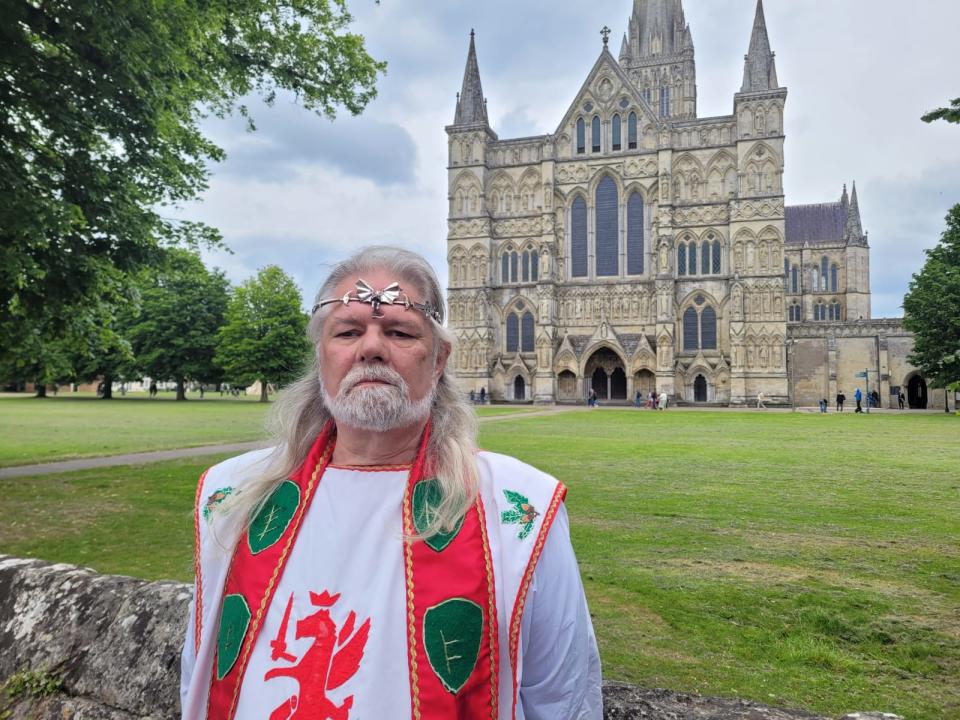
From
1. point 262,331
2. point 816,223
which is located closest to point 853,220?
point 816,223

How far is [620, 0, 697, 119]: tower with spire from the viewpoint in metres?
59.5

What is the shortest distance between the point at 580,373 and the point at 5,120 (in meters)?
39.3

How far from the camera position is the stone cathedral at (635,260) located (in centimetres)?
4222

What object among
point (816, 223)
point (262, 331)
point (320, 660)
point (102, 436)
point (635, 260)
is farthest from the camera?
point (816, 223)

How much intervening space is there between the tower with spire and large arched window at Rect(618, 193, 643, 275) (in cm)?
1853

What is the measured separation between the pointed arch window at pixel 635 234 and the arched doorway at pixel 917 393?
21.4m

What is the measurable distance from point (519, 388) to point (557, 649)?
4571cm

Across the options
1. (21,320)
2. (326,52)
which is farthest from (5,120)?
(326,52)

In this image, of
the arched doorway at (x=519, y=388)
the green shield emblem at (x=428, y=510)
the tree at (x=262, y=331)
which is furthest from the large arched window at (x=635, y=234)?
the green shield emblem at (x=428, y=510)

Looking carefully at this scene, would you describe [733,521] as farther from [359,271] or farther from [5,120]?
[5,120]

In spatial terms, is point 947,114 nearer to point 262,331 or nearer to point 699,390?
point 699,390

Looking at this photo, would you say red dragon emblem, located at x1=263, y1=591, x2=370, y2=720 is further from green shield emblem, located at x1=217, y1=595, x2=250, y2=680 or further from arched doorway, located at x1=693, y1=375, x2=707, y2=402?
arched doorway, located at x1=693, y1=375, x2=707, y2=402

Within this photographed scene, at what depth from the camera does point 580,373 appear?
4528 centimetres

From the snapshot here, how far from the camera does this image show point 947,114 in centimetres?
534
